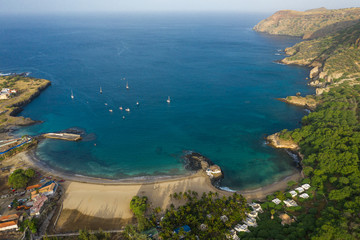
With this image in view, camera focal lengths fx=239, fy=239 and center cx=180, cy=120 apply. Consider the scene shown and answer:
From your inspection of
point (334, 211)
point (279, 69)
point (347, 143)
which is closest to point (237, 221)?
point (334, 211)

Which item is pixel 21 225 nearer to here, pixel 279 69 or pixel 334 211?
pixel 334 211

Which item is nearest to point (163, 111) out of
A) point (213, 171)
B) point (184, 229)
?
point (213, 171)

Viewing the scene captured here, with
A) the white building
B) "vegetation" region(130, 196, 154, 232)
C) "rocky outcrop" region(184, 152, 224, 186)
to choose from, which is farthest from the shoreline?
"vegetation" region(130, 196, 154, 232)

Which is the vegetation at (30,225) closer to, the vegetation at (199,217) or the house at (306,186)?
the vegetation at (199,217)

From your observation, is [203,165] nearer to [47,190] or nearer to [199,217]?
[199,217]

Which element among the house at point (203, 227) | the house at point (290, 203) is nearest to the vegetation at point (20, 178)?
the house at point (203, 227)
